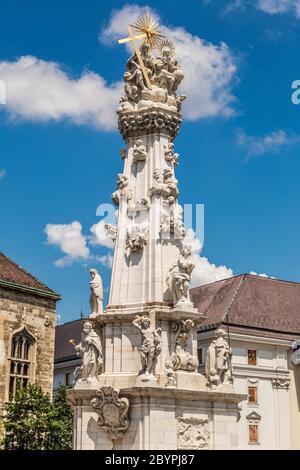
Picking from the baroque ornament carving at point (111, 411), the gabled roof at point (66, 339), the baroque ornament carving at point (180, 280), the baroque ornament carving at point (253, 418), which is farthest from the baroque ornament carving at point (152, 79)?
the gabled roof at point (66, 339)

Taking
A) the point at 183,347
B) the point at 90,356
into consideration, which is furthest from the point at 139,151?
the point at 90,356

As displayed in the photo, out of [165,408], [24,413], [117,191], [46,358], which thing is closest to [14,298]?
[46,358]

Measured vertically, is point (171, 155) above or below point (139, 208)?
above

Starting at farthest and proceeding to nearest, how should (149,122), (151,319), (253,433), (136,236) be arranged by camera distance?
(253,433) < (149,122) < (136,236) < (151,319)

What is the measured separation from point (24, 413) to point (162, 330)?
57.0 feet

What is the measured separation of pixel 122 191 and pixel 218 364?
5.30m

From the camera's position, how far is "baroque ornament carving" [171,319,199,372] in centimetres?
2039

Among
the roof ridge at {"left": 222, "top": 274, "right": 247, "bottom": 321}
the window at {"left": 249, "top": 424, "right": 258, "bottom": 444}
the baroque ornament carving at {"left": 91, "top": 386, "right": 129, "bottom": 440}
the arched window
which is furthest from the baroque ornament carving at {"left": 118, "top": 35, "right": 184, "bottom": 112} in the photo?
the window at {"left": 249, "top": 424, "right": 258, "bottom": 444}

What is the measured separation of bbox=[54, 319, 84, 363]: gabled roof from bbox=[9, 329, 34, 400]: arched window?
20949 mm

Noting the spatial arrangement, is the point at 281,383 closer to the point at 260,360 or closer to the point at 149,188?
the point at 260,360

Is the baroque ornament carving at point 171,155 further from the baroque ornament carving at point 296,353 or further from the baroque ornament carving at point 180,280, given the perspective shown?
the baroque ornament carving at point 296,353

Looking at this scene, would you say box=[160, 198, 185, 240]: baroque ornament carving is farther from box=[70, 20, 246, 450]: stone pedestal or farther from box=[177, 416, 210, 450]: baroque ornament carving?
box=[177, 416, 210, 450]: baroque ornament carving

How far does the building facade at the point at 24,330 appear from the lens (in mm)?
40875

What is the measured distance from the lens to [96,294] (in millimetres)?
21422
